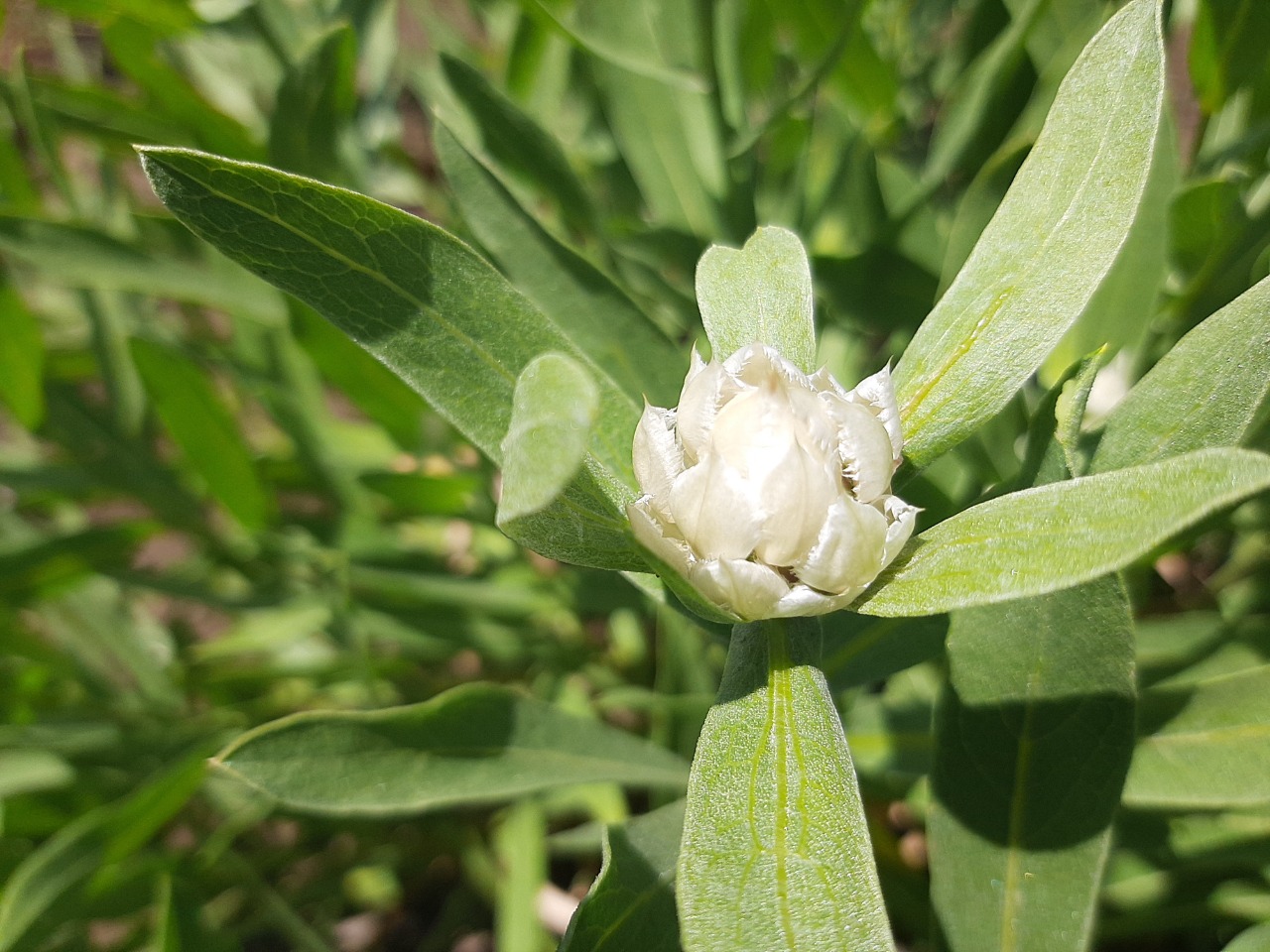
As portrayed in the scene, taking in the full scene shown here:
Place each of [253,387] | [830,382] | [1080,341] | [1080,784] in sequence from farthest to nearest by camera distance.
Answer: [253,387] < [1080,341] < [1080,784] < [830,382]

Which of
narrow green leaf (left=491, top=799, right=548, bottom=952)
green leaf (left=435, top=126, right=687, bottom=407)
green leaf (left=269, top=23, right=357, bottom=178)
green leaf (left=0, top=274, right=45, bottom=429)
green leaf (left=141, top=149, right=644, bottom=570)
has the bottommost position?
narrow green leaf (left=491, top=799, right=548, bottom=952)

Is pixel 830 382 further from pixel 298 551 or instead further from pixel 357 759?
pixel 298 551

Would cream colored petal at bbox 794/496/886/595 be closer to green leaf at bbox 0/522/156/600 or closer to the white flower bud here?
the white flower bud

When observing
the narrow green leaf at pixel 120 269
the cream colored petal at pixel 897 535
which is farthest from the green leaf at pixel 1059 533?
the narrow green leaf at pixel 120 269

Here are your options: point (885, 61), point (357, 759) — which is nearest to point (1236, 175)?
point (885, 61)

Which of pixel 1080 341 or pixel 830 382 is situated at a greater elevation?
pixel 1080 341

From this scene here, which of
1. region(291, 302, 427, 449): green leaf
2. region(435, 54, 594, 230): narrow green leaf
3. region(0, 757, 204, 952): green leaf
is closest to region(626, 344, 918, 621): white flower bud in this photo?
region(435, 54, 594, 230): narrow green leaf
